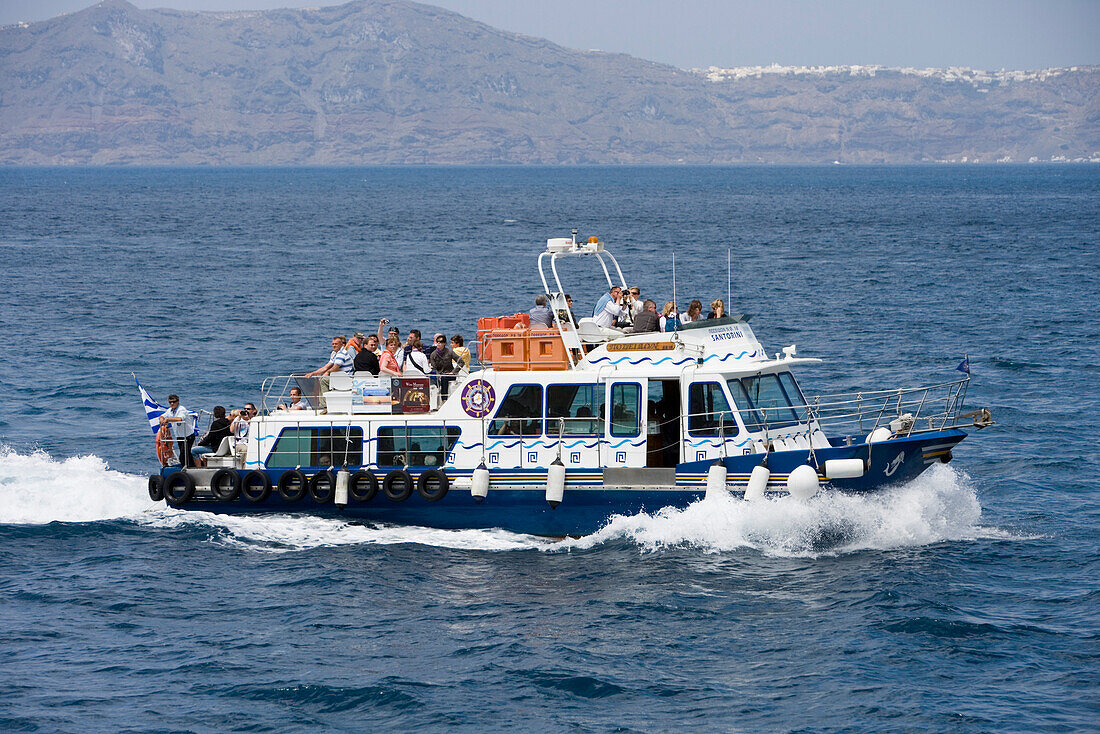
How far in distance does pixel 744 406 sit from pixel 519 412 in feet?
13.0

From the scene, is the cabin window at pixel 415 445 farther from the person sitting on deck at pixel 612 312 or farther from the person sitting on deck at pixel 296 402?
the person sitting on deck at pixel 612 312

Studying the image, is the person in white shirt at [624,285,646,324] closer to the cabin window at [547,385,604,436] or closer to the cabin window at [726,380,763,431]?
the cabin window at [547,385,604,436]

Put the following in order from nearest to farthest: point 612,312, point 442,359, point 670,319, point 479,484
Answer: point 479,484
point 670,319
point 442,359
point 612,312

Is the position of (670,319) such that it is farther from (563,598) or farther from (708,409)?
(563,598)

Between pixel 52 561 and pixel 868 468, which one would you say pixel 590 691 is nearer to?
pixel 868 468

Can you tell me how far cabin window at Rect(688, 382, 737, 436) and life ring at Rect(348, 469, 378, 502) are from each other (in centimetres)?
566

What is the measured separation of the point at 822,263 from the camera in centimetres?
7306

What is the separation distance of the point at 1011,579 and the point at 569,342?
8.42 meters

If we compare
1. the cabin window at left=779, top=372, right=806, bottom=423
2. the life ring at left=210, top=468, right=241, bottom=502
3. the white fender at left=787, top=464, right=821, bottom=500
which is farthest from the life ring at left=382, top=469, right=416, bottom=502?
the cabin window at left=779, top=372, right=806, bottom=423

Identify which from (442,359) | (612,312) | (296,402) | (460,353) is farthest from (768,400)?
(296,402)

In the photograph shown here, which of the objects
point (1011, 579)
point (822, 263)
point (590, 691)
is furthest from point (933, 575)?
point (822, 263)

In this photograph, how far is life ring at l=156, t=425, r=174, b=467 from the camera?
78.7 feet

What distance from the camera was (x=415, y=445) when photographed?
22969mm

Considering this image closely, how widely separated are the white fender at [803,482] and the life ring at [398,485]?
663 cm
